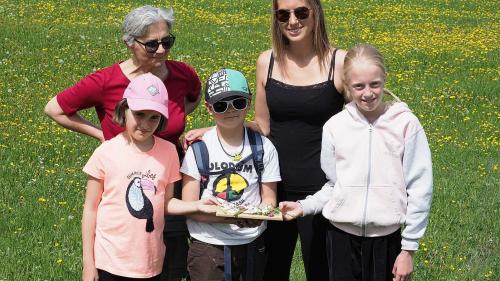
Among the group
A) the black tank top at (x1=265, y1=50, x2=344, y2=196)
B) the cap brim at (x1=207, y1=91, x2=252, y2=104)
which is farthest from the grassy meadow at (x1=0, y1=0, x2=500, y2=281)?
the cap brim at (x1=207, y1=91, x2=252, y2=104)

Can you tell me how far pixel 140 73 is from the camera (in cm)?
498

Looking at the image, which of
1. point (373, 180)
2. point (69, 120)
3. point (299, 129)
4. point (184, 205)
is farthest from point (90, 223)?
point (373, 180)

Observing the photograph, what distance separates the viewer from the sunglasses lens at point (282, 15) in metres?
4.89

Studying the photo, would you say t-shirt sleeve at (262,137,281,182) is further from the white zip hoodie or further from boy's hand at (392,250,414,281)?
boy's hand at (392,250,414,281)

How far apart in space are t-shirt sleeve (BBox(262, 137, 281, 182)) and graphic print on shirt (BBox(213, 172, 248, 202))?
15cm

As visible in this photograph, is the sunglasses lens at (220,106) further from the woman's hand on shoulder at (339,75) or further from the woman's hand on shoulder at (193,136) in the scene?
the woman's hand on shoulder at (339,75)

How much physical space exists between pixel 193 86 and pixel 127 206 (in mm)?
1106

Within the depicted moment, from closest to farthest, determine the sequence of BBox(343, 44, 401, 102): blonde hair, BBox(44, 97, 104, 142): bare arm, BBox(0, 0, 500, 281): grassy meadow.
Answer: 1. BBox(343, 44, 401, 102): blonde hair
2. BBox(44, 97, 104, 142): bare arm
3. BBox(0, 0, 500, 281): grassy meadow

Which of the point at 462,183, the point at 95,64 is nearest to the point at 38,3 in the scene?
the point at 95,64

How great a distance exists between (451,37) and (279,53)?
14637mm

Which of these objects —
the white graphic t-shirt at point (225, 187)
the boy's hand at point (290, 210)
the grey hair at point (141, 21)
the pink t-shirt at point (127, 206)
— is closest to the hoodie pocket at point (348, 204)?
the boy's hand at point (290, 210)

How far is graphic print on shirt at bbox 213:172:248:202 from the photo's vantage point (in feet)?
15.3

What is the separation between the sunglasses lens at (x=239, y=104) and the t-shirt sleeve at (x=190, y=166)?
0.35m

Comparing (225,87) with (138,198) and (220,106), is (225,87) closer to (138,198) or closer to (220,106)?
(220,106)
